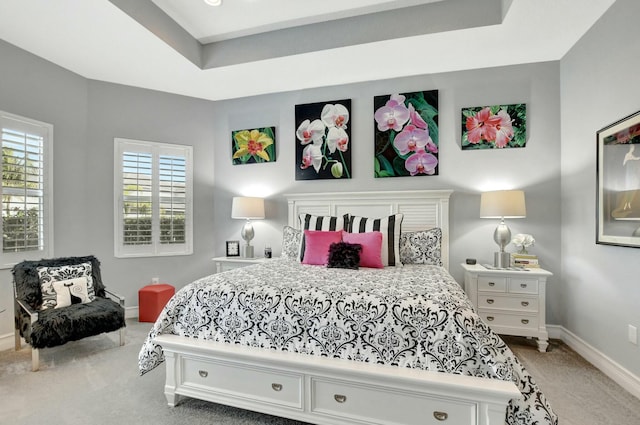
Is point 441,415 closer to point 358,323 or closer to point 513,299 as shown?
point 358,323

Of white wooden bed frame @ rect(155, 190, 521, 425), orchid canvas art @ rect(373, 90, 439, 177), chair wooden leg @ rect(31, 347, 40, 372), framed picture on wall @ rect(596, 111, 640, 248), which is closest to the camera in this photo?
white wooden bed frame @ rect(155, 190, 521, 425)

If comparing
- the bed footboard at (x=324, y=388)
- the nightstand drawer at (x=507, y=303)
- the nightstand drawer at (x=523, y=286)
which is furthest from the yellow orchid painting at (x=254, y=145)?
the nightstand drawer at (x=523, y=286)

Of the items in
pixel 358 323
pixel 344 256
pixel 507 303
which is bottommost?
pixel 507 303

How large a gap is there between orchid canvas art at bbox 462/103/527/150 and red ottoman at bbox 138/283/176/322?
3.91 m

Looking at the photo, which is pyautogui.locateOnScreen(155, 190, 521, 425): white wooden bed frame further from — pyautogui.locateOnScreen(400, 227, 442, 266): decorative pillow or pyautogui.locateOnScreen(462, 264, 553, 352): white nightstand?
pyautogui.locateOnScreen(462, 264, 553, 352): white nightstand

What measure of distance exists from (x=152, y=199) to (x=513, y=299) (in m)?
4.35

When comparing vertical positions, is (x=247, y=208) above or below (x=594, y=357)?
above

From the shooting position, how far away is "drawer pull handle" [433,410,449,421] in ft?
5.11

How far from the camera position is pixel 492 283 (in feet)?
9.72

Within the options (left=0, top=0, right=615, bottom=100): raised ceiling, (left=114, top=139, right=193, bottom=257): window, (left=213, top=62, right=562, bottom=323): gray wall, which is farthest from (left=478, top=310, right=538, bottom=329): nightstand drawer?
(left=114, top=139, right=193, bottom=257): window

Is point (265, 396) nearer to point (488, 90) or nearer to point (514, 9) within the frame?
point (514, 9)

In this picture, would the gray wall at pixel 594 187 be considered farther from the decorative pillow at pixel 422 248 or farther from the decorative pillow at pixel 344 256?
the decorative pillow at pixel 344 256

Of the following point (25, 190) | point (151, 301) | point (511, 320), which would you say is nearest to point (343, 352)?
point (511, 320)

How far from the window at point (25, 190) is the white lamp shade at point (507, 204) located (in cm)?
473
